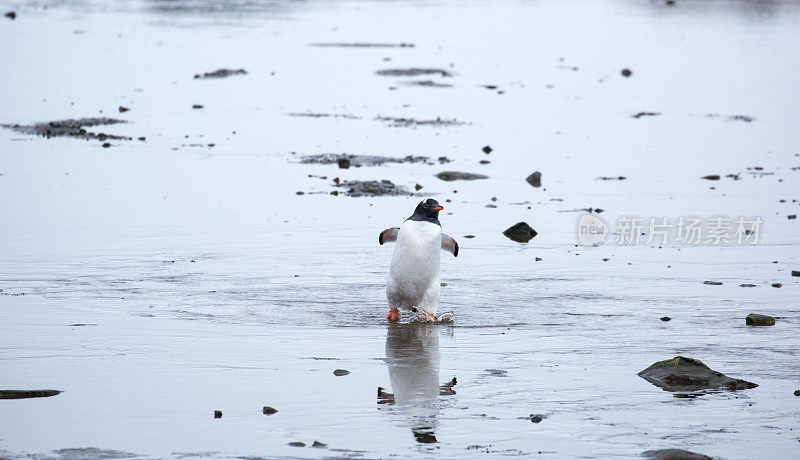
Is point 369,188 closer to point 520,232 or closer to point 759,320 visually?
point 520,232

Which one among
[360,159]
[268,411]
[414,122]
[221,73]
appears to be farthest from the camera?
[221,73]

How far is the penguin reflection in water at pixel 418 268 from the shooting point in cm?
1122

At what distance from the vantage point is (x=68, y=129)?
20.8 metres

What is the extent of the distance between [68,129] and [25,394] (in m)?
13.1

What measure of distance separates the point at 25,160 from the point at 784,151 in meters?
12.4

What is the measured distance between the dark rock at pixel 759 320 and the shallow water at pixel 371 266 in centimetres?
15

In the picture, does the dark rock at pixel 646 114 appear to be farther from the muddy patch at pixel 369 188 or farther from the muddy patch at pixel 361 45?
the muddy patch at pixel 361 45

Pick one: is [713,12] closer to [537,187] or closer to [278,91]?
[278,91]

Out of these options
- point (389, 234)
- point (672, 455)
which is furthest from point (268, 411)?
point (389, 234)

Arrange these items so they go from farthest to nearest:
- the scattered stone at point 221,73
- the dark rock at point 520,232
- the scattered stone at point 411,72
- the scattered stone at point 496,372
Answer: the scattered stone at point 411,72, the scattered stone at point 221,73, the dark rock at point 520,232, the scattered stone at point 496,372

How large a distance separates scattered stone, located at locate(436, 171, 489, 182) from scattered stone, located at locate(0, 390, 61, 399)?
10080mm

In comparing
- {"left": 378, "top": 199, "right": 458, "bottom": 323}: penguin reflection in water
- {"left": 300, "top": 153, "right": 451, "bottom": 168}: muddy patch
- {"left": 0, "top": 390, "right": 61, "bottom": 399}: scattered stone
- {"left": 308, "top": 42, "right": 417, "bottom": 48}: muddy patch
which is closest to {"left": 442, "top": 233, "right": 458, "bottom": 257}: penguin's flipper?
{"left": 378, "top": 199, "right": 458, "bottom": 323}: penguin reflection in water

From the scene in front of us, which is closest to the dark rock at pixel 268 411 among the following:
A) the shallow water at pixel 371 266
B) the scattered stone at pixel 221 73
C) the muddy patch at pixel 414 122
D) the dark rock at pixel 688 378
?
the shallow water at pixel 371 266

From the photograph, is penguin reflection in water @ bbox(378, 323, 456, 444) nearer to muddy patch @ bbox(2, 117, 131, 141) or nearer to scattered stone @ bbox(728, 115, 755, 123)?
muddy patch @ bbox(2, 117, 131, 141)
